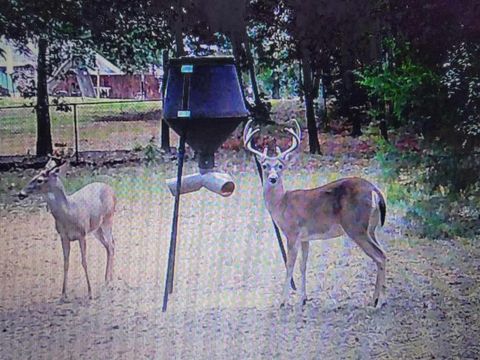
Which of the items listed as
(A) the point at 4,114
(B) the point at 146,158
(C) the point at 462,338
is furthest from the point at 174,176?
(C) the point at 462,338

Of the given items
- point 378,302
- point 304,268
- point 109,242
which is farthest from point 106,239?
point 378,302

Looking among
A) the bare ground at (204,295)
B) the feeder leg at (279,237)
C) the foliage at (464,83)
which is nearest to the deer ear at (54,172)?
the bare ground at (204,295)

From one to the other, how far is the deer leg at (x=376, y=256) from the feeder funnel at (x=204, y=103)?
1.40 feet

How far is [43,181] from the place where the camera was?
1.83m

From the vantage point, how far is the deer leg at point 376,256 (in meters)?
1.87

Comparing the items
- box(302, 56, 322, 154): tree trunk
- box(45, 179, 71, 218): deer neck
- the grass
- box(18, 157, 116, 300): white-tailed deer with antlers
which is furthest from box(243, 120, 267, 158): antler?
box(45, 179, 71, 218): deer neck

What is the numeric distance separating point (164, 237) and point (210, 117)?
33 cm

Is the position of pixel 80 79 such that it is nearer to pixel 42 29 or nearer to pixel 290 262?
pixel 42 29

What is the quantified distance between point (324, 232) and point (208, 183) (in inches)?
12.6

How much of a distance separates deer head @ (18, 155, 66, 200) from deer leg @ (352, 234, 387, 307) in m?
0.77

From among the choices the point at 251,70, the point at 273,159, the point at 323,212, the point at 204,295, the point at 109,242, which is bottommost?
the point at 204,295

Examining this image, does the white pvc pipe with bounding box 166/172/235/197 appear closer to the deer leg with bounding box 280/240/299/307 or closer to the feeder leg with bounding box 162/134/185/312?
the feeder leg with bounding box 162/134/185/312

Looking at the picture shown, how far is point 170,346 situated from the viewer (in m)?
1.87

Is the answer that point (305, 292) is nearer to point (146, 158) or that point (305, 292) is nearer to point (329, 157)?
point (329, 157)
